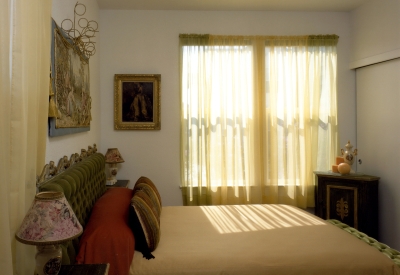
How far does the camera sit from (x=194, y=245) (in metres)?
2.43

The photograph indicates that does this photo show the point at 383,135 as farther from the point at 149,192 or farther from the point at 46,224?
the point at 46,224

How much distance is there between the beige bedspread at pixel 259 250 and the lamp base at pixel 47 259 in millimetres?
685

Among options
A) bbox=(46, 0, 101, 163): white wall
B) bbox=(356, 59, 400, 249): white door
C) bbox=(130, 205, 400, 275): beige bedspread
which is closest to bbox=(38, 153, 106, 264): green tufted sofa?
bbox=(46, 0, 101, 163): white wall

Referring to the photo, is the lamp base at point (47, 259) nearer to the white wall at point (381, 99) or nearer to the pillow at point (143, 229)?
the pillow at point (143, 229)

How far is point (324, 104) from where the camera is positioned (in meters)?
4.52

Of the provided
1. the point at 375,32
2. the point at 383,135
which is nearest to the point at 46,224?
the point at 383,135

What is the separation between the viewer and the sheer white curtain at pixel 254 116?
14.4ft

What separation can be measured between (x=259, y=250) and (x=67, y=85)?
5.90 ft

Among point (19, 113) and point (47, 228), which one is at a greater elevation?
point (19, 113)

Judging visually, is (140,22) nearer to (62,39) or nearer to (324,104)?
(62,39)

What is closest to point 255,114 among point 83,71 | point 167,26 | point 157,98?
point 157,98

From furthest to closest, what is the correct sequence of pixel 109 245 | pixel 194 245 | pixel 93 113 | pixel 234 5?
pixel 234 5
pixel 93 113
pixel 194 245
pixel 109 245

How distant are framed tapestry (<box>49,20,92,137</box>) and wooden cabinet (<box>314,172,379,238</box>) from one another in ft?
9.17

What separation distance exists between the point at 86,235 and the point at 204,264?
0.76 metres
